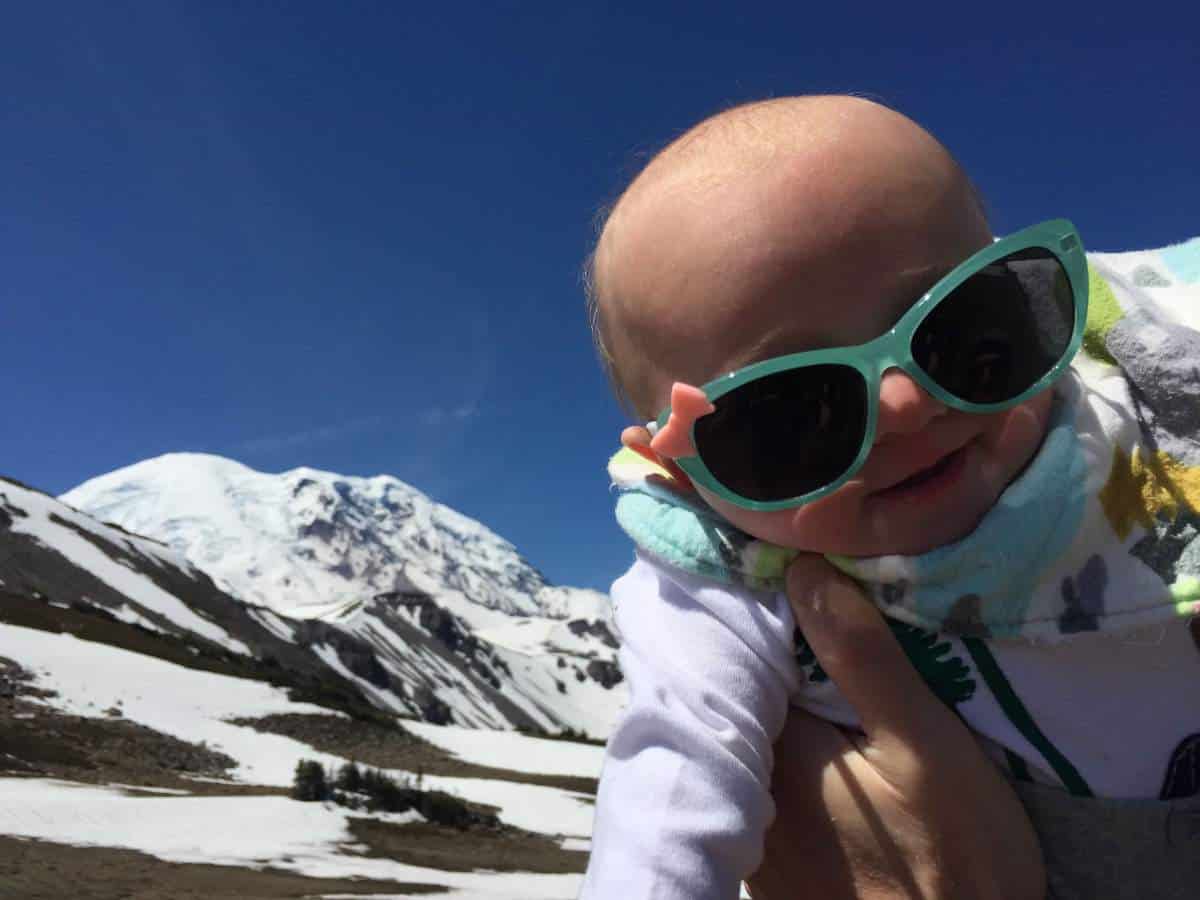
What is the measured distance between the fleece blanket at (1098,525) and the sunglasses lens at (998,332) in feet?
0.54

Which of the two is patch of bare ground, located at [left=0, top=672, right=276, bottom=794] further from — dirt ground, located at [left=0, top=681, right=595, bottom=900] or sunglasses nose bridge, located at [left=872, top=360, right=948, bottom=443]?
sunglasses nose bridge, located at [left=872, top=360, right=948, bottom=443]

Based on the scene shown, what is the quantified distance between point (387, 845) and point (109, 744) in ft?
44.0

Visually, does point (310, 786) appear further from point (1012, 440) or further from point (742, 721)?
point (1012, 440)

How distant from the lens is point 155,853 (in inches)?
651

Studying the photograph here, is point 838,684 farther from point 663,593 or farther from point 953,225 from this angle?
point 953,225

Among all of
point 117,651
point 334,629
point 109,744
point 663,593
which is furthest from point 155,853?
point 334,629

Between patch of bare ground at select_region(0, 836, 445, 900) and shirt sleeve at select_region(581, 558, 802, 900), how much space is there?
13621 mm

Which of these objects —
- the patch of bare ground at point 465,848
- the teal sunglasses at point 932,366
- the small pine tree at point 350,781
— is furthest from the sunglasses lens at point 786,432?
the small pine tree at point 350,781

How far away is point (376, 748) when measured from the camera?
41531mm

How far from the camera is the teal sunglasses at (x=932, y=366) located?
5.99 ft

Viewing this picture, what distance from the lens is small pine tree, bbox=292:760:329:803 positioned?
25938mm

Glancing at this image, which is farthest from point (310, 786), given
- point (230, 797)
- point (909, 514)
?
point (909, 514)

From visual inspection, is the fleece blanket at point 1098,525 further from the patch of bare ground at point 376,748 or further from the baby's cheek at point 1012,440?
the patch of bare ground at point 376,748

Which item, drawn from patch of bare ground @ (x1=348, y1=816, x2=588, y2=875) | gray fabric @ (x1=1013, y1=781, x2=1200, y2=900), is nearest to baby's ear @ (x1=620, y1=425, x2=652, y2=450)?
gray fabric @ (x1=1013, y1=781, x2=1200, y2=900)
